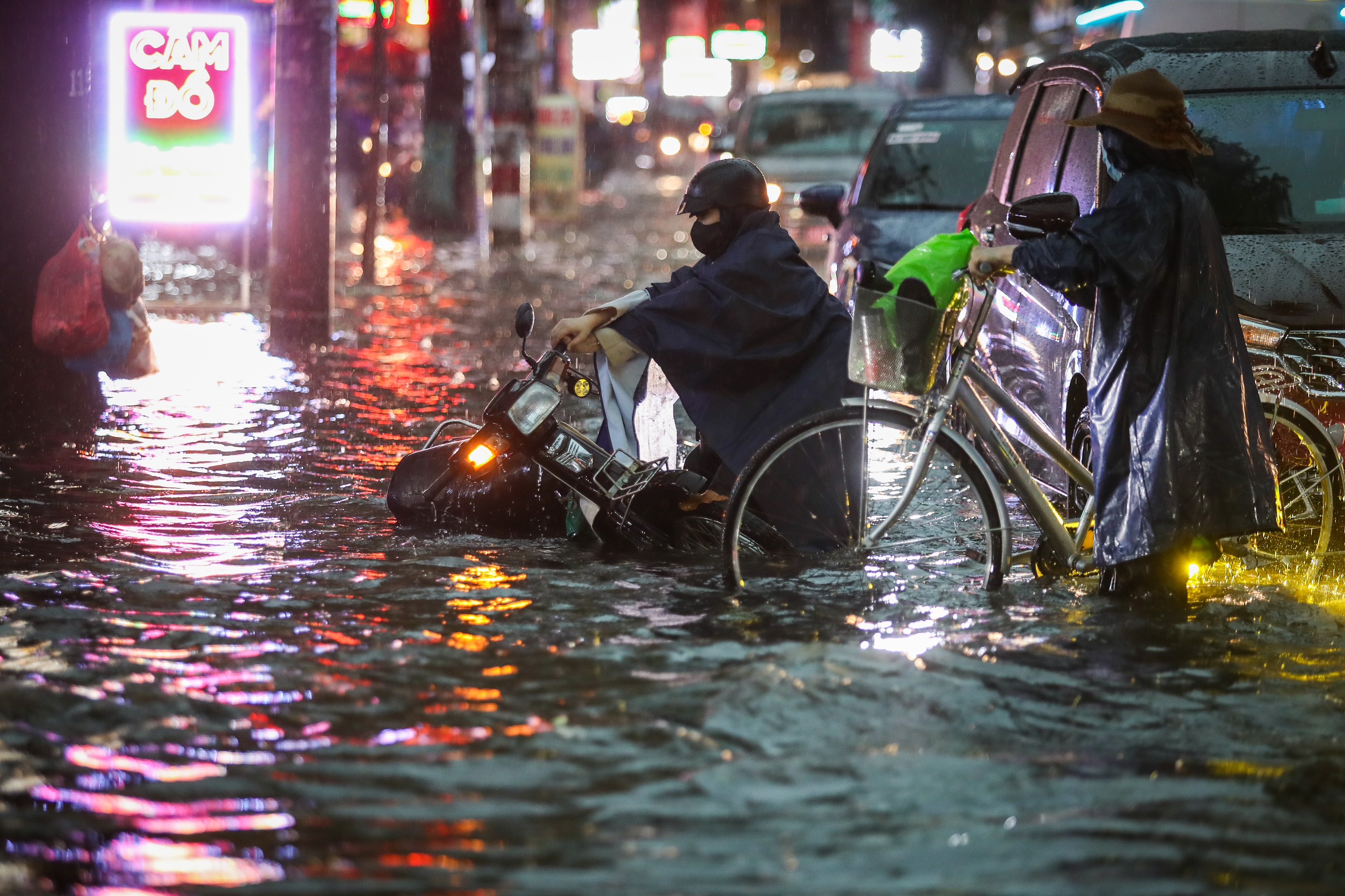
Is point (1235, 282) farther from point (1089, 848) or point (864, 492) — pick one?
point (1089, 848)

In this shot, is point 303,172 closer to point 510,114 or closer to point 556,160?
point 510,114

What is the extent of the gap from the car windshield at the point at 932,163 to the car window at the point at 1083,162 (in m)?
4.09

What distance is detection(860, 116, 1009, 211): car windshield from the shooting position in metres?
11.5

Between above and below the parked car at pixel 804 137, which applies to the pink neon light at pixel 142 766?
below

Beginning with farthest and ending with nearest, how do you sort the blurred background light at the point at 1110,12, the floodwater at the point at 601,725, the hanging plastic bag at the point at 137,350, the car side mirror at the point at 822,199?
the blurred background light at the point at 1110,12, the car side mirror at the point at 822,199, the hanging plastic bag at the point at 137,350, the floodwater at the point at 601,725

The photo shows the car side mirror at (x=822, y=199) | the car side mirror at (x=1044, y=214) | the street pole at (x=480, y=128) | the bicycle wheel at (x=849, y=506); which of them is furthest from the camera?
the street pole at (x=480, y=128)

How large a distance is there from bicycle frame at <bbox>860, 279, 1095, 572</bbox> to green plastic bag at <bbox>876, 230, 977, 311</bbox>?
0.43 ft

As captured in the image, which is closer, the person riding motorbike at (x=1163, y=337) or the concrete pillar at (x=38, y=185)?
the person riding motorbike at (x=1163, y=337)

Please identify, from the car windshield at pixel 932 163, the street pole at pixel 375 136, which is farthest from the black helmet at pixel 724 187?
the street pole at pixel 375 136

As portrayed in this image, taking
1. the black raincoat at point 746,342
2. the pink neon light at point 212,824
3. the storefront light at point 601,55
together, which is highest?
the storefront light at point 601,55

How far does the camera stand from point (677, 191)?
4734 centimetres

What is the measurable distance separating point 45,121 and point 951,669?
5982 mm

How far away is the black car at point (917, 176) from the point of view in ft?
36.3

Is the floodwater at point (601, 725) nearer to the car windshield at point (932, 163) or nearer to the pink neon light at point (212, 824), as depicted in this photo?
the pink neon light at point (212, 824)
